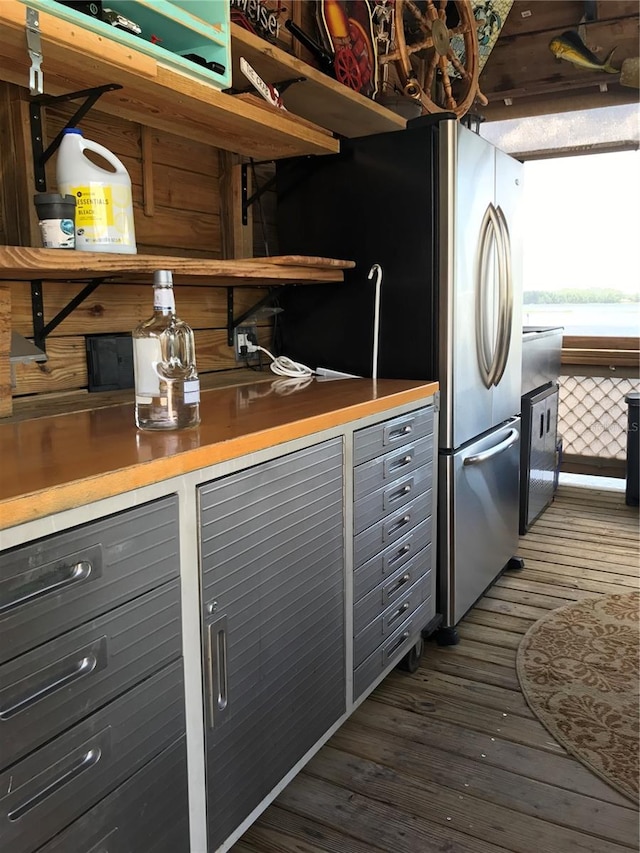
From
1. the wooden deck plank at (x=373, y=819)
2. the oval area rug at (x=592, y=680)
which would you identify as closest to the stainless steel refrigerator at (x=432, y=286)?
the oval area rug at (x=592, y=680)

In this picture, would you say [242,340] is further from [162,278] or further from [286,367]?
[162,278]

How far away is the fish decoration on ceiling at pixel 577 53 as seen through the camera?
3883 mm

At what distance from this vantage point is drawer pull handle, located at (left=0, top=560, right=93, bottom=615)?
3.10 ft

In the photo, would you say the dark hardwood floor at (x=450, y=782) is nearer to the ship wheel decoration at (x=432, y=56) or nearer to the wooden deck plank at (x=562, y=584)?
the wooden deck plank at (x=562, y=584)

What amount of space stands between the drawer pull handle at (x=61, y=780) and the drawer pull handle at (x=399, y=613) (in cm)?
112

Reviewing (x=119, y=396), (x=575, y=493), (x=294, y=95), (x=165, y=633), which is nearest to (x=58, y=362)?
(x=119, y=396)

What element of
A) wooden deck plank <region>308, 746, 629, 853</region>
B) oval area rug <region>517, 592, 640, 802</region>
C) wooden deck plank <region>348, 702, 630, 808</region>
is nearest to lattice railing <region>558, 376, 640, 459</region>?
oval area rug <region>517, 592, 640, 802</region>

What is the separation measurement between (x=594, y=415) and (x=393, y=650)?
292 centimetres

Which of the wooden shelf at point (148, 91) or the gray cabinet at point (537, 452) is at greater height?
the wooden shelf at point (148, 91)

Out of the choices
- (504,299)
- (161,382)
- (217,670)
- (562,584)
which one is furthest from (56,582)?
(562,584)

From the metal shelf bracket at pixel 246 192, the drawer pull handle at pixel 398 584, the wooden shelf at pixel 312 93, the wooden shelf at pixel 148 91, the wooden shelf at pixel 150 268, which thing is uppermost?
the wooden shelf at pixel 312 93

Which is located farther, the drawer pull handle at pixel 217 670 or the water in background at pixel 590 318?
the water in background at pixel 590 318

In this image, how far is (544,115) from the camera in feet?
14.0

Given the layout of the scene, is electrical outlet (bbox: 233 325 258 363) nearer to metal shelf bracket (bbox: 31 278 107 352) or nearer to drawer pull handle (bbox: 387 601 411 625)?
metal shelf bracket (bbox: 31 278 107 352)
